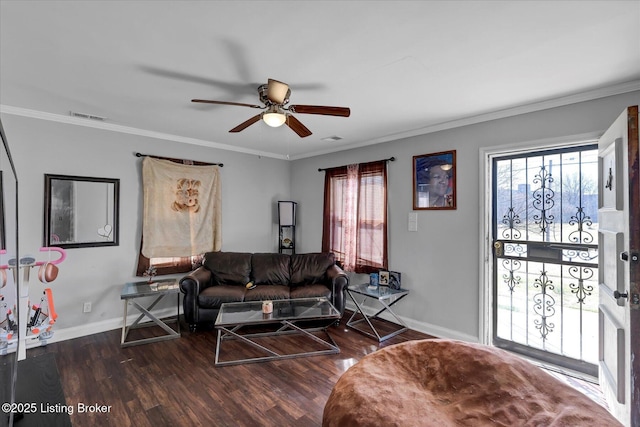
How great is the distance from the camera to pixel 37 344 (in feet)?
9.93

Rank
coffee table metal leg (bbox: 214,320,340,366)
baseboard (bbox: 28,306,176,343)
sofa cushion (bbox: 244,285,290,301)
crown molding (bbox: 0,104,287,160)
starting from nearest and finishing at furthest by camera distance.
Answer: coffee table metal leg (bbox: 214,320,340,366) < crown molding (bbox: 0,104,287,160) < baseboard (bbox: 28,306,176,343) < sofa cushion (bbox: 244,285,290,301)

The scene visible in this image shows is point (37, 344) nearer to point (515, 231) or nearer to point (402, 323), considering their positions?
point (402, 323)

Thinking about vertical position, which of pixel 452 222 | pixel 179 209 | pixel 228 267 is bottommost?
pixel 228 267

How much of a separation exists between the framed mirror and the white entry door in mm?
4584

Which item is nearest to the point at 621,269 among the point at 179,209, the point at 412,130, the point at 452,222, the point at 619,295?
the point at 619,295

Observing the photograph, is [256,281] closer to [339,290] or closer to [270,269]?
[270,269]

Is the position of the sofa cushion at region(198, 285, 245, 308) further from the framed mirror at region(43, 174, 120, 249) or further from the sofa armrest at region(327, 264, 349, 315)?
the framed mirror at region(43, 174, 120, 249)

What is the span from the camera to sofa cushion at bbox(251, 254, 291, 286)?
4078 mm

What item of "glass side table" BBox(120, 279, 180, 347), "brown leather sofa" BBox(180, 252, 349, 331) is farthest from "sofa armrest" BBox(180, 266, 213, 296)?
"glass side table" BBox(120, 279, 180, 347)

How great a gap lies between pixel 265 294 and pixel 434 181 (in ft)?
7.94

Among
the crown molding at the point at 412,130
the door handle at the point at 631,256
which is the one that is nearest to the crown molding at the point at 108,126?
the crown molding at the point at 412,130

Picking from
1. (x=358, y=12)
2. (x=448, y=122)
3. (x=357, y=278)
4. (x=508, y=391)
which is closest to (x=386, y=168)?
(x=448, y=122)

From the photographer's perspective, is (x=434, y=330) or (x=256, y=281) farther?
(x=256, y=281)

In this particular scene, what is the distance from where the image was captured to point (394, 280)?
3758 millimetres
